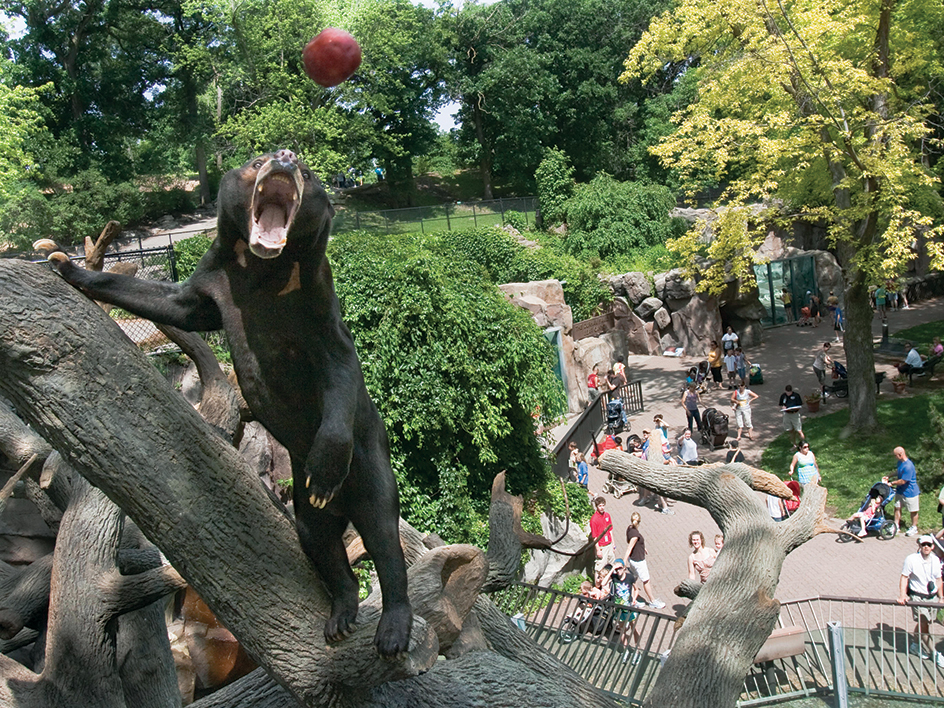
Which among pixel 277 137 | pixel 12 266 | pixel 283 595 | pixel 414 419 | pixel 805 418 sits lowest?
pixel 805 418

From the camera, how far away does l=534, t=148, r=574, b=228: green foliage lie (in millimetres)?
31266

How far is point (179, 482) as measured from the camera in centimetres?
228

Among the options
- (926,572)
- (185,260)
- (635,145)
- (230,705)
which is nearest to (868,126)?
(926,572)

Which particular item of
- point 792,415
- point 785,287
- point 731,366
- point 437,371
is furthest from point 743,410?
point 785,287

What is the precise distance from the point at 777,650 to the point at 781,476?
5926 millimetres

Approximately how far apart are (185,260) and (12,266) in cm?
1294

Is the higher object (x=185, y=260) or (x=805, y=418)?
(x=185, y=260)

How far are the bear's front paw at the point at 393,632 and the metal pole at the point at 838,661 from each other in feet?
17.1

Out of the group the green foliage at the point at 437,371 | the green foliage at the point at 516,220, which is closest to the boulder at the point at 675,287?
the green foliage at the point at 516,220

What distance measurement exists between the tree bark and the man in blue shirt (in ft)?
20.6

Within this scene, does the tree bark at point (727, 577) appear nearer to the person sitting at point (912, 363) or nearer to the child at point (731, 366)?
the person sitting at point (912, 363)

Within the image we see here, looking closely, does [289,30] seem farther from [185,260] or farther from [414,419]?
[414,419]

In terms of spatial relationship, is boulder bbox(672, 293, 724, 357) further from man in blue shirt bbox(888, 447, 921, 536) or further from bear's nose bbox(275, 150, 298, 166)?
bear's nose bbox(275, 150, 298, 166)

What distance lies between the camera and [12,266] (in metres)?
2.14
